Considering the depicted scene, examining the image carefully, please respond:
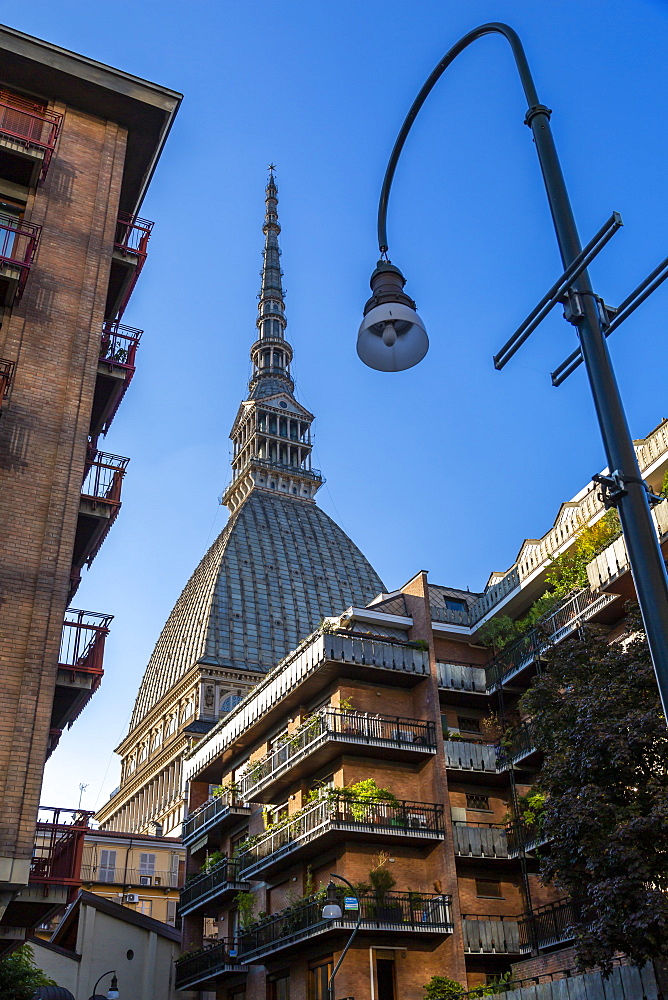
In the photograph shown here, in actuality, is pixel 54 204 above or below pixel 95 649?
above

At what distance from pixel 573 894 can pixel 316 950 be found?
47.0 ft

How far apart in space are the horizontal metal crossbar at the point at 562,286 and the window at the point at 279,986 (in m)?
36.5

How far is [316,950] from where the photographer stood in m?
38.2

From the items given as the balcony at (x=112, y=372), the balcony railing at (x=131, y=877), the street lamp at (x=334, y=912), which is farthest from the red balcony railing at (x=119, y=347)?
the balcony railing at (x=131, y=877)

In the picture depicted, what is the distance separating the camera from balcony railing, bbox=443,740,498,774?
133ft

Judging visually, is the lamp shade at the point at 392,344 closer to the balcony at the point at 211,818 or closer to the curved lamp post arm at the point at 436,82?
the curved lamp post arm at the point at 436,82

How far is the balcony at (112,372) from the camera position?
3078cm

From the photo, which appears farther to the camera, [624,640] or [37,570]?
[624,640]

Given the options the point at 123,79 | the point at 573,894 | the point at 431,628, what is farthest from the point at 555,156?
the point at 431,628

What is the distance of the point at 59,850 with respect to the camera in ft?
80.9

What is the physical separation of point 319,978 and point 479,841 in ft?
26.9

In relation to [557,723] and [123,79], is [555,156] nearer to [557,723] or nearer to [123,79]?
[557,723]

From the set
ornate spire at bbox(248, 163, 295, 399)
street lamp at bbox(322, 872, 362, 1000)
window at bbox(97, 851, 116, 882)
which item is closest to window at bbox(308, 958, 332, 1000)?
street lamp at bbox(322, 872, 362, 1000)

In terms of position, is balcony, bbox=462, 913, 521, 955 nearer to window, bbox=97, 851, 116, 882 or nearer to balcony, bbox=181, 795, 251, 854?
balcony, bbox=181, 795, 251, 854
